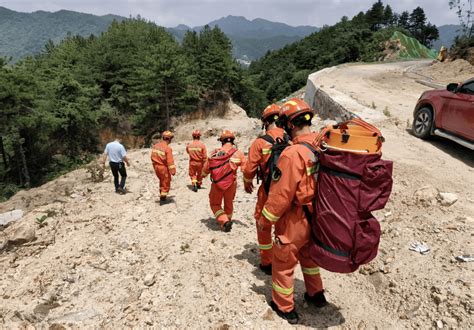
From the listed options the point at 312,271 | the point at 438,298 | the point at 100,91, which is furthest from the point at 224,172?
the point at 100,91

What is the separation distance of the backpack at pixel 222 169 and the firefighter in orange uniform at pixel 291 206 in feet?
8.59

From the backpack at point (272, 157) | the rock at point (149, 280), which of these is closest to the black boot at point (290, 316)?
the backpack at point (272, 157)

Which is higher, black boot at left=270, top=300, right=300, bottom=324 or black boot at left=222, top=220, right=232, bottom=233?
black boot at left=270, top=300, right=300, bottom=324

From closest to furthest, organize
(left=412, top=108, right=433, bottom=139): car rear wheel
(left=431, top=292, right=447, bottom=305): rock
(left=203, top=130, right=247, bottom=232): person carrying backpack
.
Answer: (left=431, top=292, right=447, bottom=305): rock → (left=203, top=130, right=247, bottom=232): person carrying backpack → (left=412, top=108, right=433, bottom=139): car rear wheel

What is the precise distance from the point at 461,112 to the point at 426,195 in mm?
2974

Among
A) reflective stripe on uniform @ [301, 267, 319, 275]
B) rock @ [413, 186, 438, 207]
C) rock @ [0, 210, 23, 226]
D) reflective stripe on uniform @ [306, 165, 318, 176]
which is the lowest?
rock @ [0, 210, 23, 226]

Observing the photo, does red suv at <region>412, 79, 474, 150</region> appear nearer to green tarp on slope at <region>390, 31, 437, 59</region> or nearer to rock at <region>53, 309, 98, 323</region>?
rock at <region>53, 309, 98, 323</region>

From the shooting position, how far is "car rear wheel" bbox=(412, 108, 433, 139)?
8484mm

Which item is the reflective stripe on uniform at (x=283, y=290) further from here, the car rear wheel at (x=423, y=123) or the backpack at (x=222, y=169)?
the car rear wheel at (x=423, y=123)

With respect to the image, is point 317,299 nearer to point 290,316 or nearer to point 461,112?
point 290,316

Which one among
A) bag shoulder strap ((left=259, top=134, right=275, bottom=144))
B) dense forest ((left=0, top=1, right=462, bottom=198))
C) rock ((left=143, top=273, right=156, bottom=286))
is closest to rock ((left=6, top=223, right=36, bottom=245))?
rock ((left=143, top=273, right=156, bottom=286))

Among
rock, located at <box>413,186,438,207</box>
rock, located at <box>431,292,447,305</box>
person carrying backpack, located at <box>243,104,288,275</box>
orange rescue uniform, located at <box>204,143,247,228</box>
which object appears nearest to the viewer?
rock, located at <box>431,292,447,305</box>

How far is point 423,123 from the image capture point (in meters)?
8.73

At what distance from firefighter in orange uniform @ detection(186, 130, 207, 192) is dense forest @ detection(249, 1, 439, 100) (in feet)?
151
